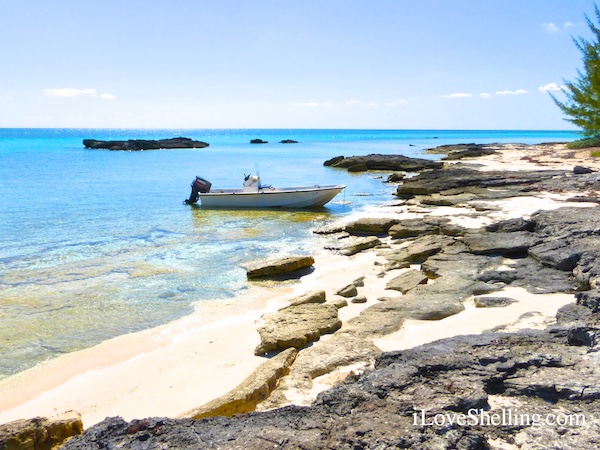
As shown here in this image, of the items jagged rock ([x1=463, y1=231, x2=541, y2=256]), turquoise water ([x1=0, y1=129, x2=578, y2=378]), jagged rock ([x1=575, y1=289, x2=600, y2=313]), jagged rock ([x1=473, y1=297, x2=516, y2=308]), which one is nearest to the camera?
jagged rock ([x1=575, y1=289, x2=600, y2=313])

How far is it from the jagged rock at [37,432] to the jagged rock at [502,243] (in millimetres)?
8156

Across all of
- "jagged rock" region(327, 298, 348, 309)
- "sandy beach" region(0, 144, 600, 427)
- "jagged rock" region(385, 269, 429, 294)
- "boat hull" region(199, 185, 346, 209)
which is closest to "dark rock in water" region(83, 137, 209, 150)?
"boat hull" region(199, 185, 346, 209)

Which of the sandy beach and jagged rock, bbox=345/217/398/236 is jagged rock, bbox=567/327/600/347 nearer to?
the sandy beach

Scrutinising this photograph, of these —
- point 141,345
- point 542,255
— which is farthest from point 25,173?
point 542,255

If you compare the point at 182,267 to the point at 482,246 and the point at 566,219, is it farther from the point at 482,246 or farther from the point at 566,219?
the point at 566,219

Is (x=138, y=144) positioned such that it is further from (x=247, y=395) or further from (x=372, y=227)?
(x=247, y=395)

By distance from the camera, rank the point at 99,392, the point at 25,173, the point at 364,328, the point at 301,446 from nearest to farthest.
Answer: the point at 301,446 < the point at 99,392 < the point at 364,328 < the point at 25,173

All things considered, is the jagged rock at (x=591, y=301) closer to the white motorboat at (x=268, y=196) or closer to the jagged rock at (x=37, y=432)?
the jagged rock at (x=37, y=432)

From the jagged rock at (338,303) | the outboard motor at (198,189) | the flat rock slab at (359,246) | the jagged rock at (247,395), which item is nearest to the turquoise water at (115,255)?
the outboard motor at (198,189)

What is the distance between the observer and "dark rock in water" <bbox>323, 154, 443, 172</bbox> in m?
37.1

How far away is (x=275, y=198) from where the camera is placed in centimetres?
2078

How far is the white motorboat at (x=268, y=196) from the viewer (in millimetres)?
20531

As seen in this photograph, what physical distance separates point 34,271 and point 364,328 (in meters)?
8.80

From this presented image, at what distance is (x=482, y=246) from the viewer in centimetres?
1022
